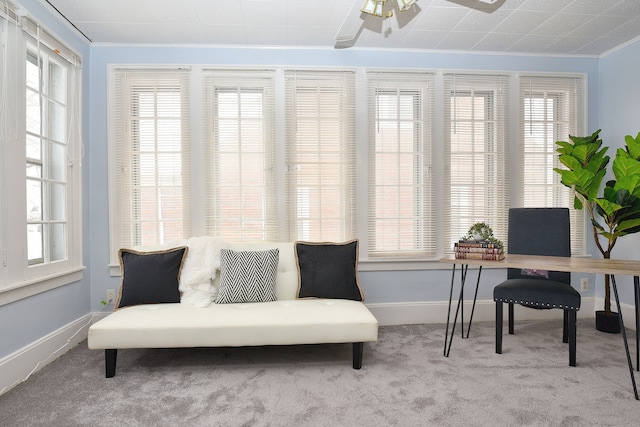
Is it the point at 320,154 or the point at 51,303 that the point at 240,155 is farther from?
the point at 51,303

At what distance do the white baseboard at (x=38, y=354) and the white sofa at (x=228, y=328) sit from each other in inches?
18.3

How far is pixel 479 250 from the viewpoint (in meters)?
2.74

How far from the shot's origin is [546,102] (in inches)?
150

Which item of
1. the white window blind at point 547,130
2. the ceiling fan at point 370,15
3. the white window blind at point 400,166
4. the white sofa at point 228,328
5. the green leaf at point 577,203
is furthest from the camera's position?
the white window blind at point 547,130

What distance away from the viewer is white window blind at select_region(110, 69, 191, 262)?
3465mm

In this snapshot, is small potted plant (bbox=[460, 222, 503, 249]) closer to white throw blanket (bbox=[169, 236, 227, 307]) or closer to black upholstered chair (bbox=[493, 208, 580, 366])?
black upholstered chair (bbox=[493, 208, 580, 366])

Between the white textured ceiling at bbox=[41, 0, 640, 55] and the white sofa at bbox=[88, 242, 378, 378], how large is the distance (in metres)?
1.85

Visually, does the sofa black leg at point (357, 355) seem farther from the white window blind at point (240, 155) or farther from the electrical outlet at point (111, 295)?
the electrical outlet at point (111, 295)

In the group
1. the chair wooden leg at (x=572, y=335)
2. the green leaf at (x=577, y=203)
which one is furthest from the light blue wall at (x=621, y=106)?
the chair wooden leg at (x=572, y=335)

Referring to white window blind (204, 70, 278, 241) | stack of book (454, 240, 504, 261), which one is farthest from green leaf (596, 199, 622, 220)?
white window blind (204, 70, 278, 241)

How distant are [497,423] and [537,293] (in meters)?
1.10

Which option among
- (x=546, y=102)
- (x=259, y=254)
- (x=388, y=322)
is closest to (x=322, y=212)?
(x=259, y=254)

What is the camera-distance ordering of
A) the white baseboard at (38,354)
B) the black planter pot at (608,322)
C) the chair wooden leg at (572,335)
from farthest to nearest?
the black planter pot at (608,322) → the chair wooden leg at (572,335) → the white baseboard at (38,354)

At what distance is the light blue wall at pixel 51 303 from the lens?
7.99 ft
